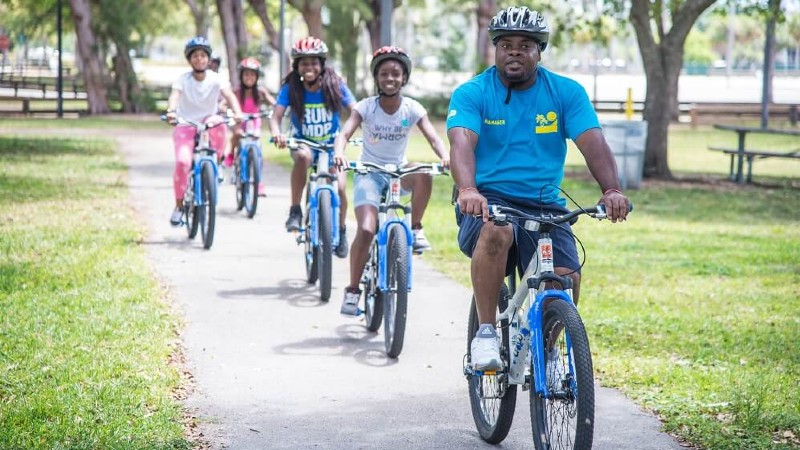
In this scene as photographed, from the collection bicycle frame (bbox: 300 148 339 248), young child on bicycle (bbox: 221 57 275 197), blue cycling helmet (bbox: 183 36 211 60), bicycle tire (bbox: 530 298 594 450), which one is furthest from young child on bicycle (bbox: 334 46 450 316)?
young child on bicycle (bbox: 221 57 275 197)

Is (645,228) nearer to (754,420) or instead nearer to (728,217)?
(728,217)

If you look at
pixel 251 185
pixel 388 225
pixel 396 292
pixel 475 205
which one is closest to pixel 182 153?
pixel 251 185

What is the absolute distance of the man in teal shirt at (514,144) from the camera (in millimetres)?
5379

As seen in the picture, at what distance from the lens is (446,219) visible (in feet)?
49.6

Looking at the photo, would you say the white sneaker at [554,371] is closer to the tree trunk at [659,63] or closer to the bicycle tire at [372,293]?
the bicycle tire at [372,293]

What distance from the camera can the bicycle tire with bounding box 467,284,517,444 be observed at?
5.65 m

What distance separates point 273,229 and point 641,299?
485 cm

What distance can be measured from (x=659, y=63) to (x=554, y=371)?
17154mm

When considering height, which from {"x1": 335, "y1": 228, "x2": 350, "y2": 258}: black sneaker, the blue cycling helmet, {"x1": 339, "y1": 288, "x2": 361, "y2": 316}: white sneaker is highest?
the blue cycling helmet

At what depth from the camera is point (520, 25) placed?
17.6 ft

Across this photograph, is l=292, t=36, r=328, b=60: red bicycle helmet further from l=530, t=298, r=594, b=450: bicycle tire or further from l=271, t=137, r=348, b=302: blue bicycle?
l=530, t=298, r=594, b=450: bicycle tire

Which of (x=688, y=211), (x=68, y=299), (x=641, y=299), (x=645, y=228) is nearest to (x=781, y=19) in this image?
(x=688, y=211)

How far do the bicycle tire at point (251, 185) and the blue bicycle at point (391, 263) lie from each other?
607cm

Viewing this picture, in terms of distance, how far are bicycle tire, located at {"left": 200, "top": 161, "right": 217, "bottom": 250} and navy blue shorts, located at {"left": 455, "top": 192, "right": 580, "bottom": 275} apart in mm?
6486
